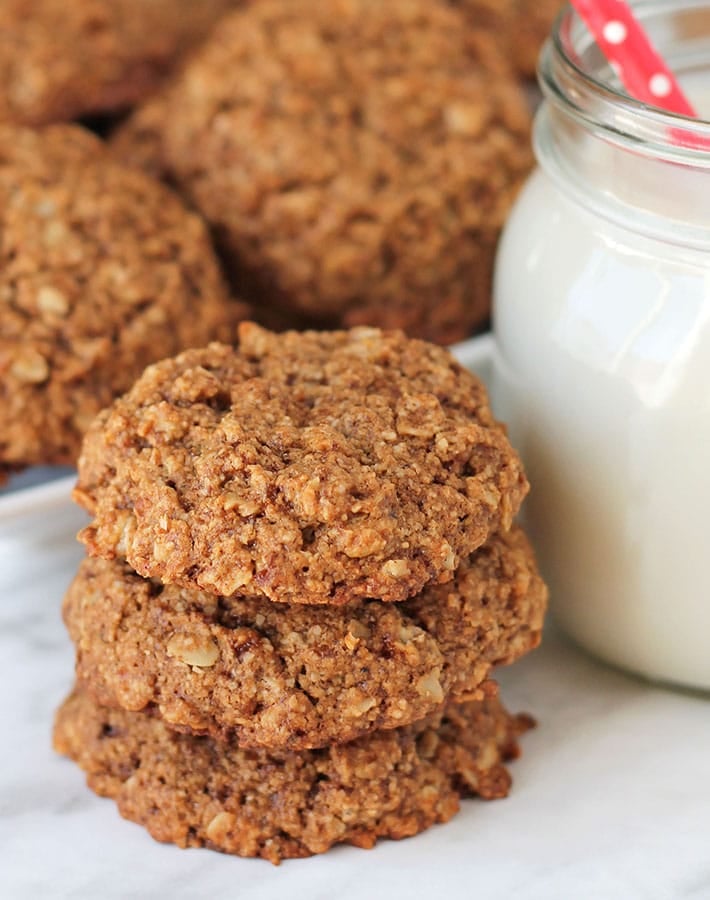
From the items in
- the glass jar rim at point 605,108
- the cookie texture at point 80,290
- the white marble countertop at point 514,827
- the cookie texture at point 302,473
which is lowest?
the white marble countertop at point 514,827

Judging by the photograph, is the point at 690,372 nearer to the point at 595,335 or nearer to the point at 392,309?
the point at 595,335

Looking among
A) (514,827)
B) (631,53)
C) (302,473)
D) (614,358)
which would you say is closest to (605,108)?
(631,53)

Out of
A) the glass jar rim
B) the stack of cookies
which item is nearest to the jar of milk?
the glass jar rim

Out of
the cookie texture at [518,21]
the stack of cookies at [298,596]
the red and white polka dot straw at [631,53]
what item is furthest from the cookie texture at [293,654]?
the cookie texture at [518,21]

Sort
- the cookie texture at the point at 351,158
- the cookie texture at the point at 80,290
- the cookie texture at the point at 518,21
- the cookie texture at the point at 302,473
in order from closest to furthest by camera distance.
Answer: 1. the cookie texture at the point at 302,473
2. the cookie texture at the point at 80,290
3. the cookie texture at the point at 351,158
4. the cookie texture at the point at 518,21

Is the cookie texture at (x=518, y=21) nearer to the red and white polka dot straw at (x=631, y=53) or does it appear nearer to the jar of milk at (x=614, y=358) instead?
the jar of milk at (x=614, y=358)
